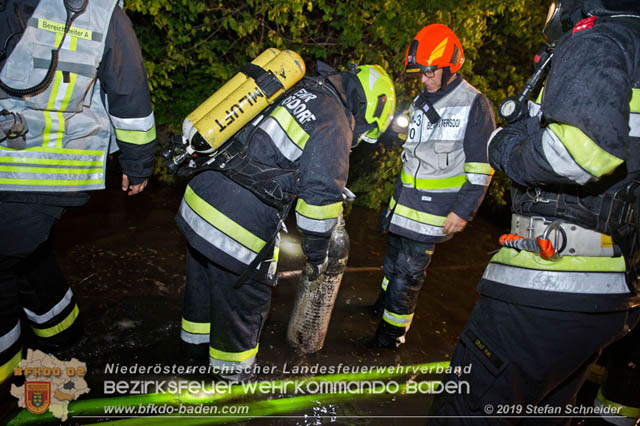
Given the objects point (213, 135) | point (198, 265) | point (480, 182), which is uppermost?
point (213, 135)

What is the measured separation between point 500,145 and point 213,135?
143cm

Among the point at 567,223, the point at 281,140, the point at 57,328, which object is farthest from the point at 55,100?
the point at 567,223

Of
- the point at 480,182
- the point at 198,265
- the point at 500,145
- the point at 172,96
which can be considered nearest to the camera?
the point at 500,145

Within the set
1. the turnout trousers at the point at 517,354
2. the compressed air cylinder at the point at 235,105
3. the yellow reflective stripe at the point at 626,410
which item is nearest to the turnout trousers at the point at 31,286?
the compressed air cylinder at the point at 235,105

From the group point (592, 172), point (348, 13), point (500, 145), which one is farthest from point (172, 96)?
point (592, 172)

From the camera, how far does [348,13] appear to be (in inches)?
202

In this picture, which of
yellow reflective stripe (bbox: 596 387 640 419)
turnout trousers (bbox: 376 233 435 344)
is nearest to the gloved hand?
turnout trousers (bbox: 376 233 435 344)

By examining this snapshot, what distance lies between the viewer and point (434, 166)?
9.71 feet

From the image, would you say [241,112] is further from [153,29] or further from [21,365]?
A: [153,29]

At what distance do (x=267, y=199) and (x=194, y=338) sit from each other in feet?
3.88

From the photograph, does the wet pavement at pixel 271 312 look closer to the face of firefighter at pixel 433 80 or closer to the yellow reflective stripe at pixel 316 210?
the yellow reflective stripe at pixel 316 210

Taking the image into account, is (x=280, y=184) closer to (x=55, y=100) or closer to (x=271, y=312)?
(x=55, y=100)

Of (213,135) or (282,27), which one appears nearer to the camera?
(213,135)

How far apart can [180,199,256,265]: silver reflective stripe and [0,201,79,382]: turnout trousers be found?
2.37ft
